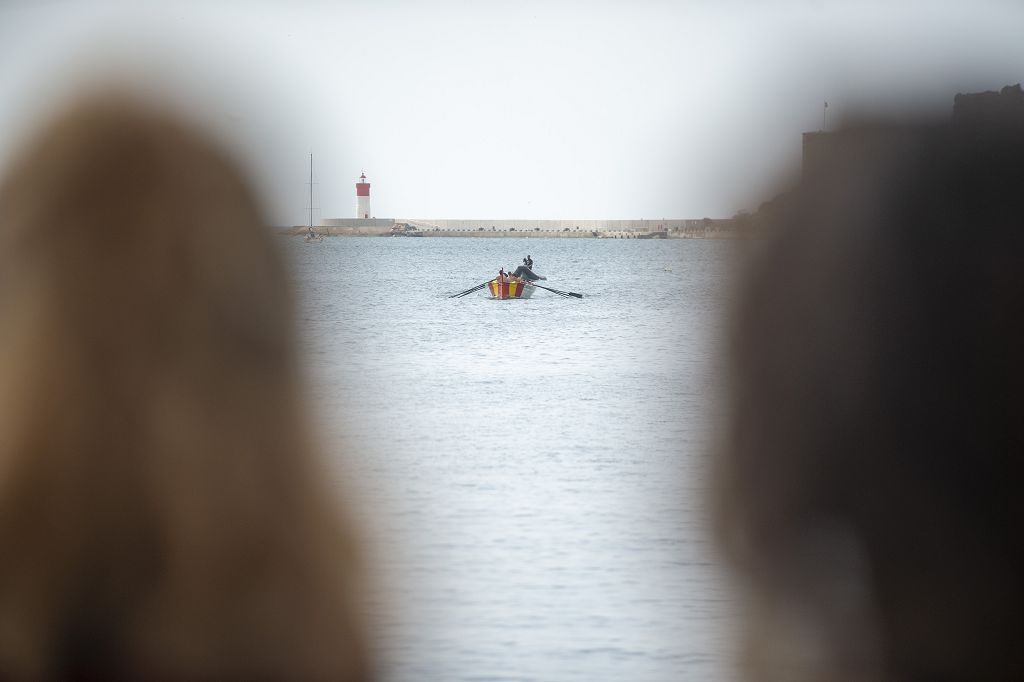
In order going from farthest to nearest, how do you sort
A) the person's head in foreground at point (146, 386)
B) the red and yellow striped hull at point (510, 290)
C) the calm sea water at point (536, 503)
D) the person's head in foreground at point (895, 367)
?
the red and yellow striped hull at point (510, 290) → the calm sea water at point (536, 503) → the person's head in foreground at point (146, 386) → the person's head in foreground at point (895, 367)

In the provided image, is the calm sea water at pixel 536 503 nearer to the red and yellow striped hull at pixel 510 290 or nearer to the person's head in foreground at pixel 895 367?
the person's head in foreground at pixel 895 367

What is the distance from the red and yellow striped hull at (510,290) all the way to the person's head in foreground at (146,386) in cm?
5500

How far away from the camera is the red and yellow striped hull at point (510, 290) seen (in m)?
59.5

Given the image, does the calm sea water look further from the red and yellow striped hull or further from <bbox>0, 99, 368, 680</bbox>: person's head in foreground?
the red and yellow striped hull

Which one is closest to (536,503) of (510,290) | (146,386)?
(146,386)

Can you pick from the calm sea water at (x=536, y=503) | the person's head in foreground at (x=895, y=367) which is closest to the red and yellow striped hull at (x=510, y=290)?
the calm sea water at (x=536, y=503)

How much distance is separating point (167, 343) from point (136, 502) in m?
0.55

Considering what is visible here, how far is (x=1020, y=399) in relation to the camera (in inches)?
155

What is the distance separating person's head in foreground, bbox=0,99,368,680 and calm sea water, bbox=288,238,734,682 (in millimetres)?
274

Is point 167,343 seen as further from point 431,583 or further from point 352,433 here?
point 352,433

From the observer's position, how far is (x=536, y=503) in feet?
36.3

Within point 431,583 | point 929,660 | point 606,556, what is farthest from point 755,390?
point 606,556

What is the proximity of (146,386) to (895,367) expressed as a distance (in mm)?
2427

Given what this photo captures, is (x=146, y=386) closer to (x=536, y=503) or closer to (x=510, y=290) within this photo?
(x=536, y=503)
